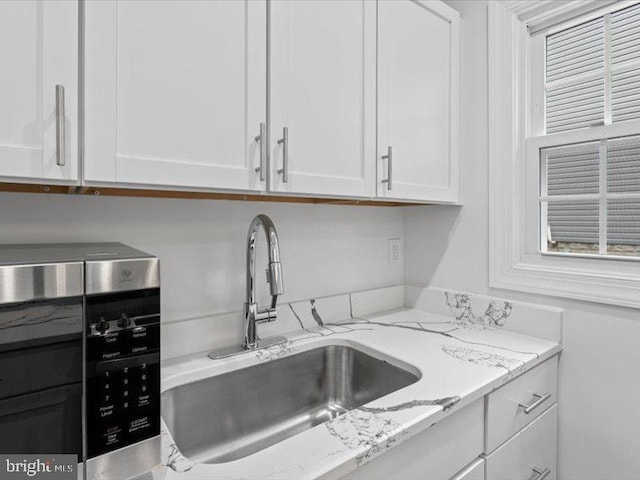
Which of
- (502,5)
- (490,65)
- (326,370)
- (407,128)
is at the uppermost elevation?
(502,5)

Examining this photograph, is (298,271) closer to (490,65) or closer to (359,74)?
(359,74)

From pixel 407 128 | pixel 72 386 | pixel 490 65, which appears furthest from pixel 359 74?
pixel 72 386

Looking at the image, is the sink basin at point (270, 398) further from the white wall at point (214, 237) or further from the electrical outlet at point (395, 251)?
the electrical outlet at point (395, 251)

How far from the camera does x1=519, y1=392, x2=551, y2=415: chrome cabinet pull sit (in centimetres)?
120

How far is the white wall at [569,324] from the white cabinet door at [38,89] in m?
1.40

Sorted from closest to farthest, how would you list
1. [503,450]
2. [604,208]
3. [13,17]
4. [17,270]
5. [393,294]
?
1. [17,270]
2. [13,17]
3. [503,450]
4. [604,208]
5. [393,294]

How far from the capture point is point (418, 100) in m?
1.42

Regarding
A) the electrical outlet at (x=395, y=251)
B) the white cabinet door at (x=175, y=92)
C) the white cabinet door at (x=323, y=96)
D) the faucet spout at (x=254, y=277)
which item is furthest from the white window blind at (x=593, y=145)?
the white cabinet door at (x=175, y=92)

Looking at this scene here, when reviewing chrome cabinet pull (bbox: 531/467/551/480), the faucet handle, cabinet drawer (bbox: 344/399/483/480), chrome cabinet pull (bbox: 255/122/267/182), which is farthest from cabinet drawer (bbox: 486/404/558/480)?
chrome cabinet pull (bbox: 255/122/267/182)

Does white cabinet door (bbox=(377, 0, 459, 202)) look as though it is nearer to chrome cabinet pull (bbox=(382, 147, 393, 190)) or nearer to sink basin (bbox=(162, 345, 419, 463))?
chrome cabinet pull (bbox=(382, 147, 393, 190))

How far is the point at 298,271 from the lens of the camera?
1.48 meters

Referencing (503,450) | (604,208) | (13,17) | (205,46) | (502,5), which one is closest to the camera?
(13,17)

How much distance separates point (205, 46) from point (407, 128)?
0.75 metres

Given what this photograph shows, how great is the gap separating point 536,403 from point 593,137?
3.02 ft
